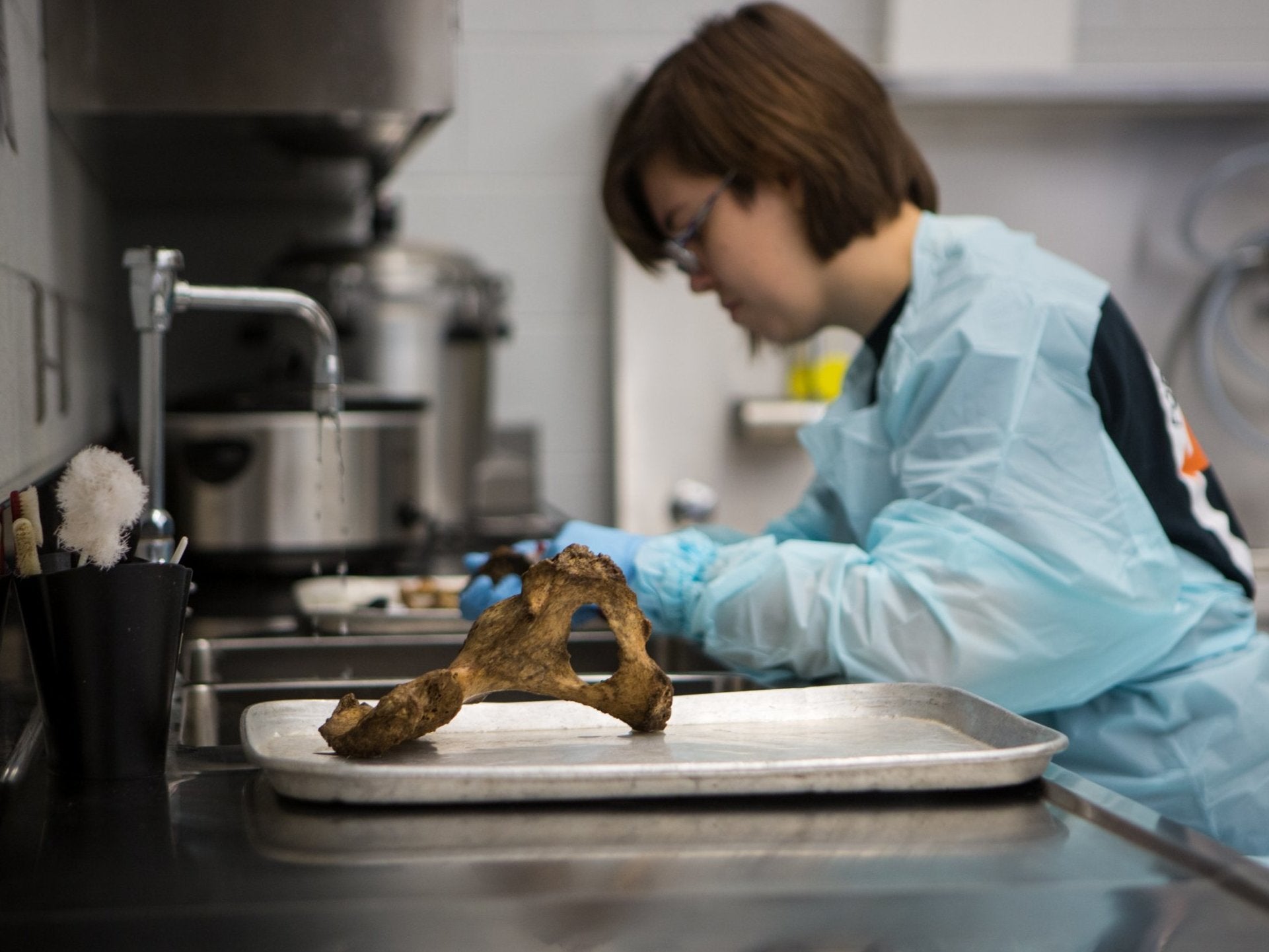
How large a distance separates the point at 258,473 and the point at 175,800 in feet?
3.71

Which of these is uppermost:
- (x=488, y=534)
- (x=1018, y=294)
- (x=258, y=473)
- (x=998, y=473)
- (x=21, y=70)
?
(x=21, y=70)

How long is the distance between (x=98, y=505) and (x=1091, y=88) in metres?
2.34

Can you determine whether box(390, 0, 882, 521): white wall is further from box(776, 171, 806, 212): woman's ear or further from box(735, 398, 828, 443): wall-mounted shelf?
box(776, 171, 806, 212): woman's ear

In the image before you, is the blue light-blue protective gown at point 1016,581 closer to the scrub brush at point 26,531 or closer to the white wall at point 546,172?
the scrub brush at point 26,531

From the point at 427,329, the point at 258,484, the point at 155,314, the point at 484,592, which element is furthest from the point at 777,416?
the point at 155,314

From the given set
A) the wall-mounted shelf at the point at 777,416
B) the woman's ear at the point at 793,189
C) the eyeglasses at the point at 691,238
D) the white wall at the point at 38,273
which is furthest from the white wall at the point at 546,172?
the woman's ear at the point at 793,189

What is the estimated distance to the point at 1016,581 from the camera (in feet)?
3.65

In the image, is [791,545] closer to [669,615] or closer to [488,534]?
[669,615]

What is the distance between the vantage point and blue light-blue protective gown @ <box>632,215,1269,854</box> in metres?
1.11

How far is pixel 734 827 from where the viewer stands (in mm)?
672

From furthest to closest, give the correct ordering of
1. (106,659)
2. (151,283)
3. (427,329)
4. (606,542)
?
(427,329)
(606,542)
(151,283)
(106,659)

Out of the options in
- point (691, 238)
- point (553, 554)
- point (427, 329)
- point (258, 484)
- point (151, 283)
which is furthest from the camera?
point (427, 329)

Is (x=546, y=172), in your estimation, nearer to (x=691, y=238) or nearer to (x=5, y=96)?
(x=691, y=238)

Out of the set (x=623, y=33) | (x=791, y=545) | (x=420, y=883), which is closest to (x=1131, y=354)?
(x=791, y=545)
